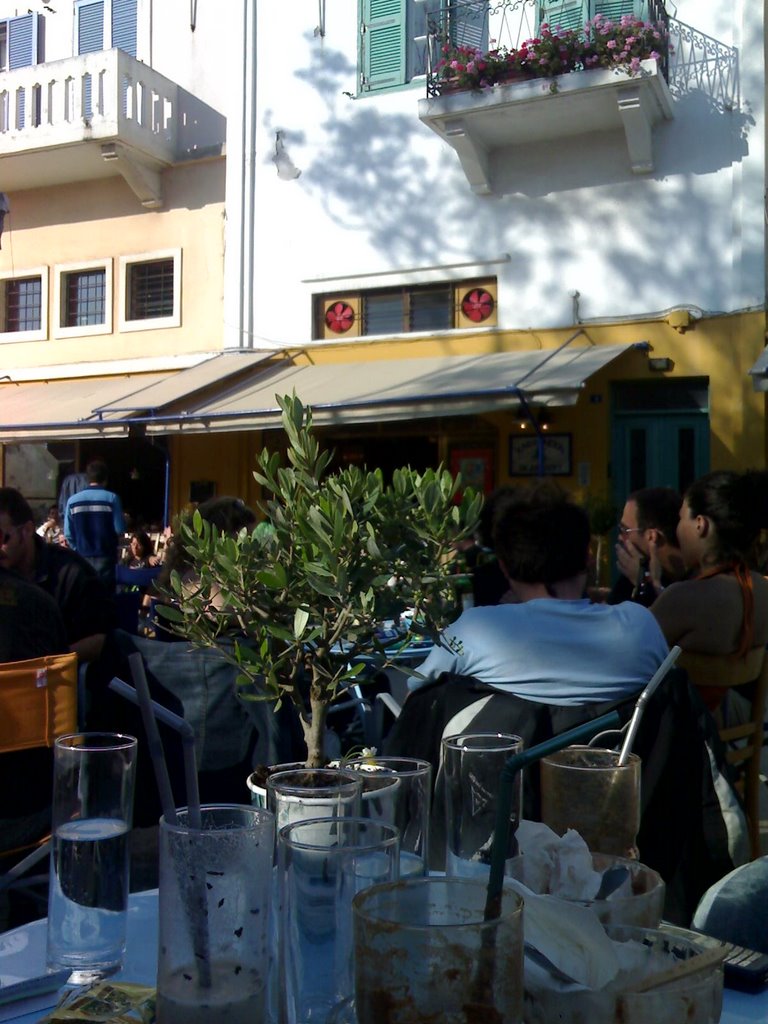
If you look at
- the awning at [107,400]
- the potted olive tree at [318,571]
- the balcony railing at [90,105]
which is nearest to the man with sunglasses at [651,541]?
the potted olive tree at [318,571]

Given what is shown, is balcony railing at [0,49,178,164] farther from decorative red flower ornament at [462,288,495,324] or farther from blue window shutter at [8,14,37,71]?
decorative red flower ornament at [462,288,495,324]

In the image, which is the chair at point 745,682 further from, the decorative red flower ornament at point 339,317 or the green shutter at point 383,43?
the green shutter at point 383,43

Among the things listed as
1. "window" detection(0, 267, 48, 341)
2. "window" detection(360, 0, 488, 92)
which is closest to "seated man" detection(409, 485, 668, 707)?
"window" detection(360, 0, 488, 92)

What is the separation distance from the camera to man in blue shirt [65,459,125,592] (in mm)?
8594

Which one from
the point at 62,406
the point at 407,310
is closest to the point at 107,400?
the point at 62,406

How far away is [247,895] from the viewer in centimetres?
97

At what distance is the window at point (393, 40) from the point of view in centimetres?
1095

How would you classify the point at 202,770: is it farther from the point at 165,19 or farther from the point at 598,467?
the point at 165,19

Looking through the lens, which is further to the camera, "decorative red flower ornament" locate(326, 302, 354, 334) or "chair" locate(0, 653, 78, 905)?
"decorative red flower ornament" locate(326, 302, 354, 334)

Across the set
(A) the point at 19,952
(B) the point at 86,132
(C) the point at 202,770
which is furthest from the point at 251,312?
(A) the point at 19,952

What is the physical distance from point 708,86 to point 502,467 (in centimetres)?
408

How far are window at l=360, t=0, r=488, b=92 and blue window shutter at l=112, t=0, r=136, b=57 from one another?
3.29 meters

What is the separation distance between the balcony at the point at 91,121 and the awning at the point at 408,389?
129 inches

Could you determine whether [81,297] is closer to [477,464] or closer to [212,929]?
[477,464]
